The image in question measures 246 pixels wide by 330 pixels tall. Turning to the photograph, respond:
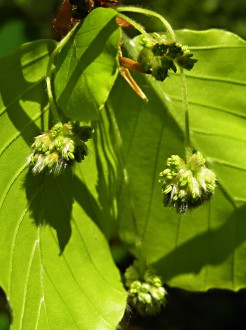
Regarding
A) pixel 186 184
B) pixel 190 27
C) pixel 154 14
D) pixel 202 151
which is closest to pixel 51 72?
pixel 154 14

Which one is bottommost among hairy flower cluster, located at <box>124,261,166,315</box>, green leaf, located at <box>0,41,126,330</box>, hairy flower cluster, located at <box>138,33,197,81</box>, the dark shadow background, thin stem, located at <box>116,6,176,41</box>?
the dark shadow background

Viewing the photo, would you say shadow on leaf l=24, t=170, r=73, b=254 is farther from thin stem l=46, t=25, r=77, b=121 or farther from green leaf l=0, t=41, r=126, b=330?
thin stem l=46, t=25, r=77, b=121

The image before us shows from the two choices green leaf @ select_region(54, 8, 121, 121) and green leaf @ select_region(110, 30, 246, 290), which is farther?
green leaf @ select_region(110, 30, 246, 290)

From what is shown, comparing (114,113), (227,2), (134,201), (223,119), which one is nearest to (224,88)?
(223,119)

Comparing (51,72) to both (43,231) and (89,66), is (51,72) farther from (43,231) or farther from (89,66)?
(43,231)

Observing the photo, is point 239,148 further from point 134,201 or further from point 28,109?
A: point 28,109

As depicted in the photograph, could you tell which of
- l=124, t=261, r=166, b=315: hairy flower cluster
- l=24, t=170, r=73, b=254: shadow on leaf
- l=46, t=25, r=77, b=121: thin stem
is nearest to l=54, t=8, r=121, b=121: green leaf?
l=46, t=25, r=77, b=121: thin stem

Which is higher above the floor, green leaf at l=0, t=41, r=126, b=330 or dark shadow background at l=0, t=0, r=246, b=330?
green leaf at l=0, t=41, r=126, b=330
